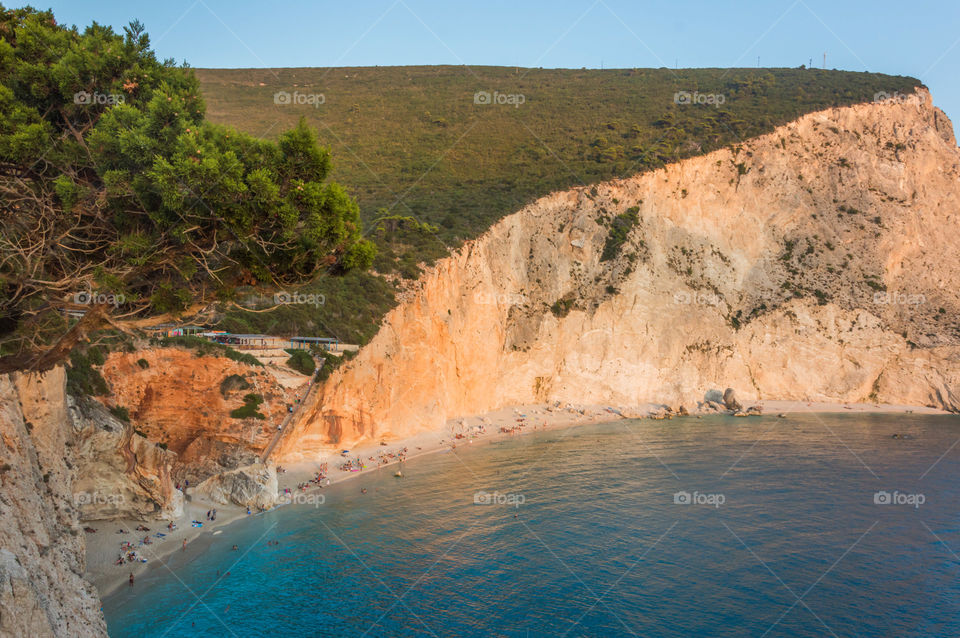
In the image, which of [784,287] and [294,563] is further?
[784,287]

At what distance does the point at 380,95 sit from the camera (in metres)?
82.3

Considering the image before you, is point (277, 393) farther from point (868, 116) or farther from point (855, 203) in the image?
point (868, 116)

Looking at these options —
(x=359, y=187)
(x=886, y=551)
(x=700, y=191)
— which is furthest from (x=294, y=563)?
(x=700, y=191)

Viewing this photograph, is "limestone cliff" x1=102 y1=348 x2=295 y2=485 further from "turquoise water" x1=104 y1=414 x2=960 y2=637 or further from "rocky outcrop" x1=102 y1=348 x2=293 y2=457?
"turquoise water" x1=104 y1=414 x2=960 y2=637

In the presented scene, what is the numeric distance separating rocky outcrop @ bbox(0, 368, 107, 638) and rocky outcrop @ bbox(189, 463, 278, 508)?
11454mm

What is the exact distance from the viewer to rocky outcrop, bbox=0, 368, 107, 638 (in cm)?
1013

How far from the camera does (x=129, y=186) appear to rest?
9.49m

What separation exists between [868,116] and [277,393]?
69.8 m

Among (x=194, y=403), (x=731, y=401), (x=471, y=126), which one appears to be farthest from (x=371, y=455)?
(x=471, y=126)

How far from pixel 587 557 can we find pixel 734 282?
43.9m

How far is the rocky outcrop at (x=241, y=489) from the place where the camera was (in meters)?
27.7

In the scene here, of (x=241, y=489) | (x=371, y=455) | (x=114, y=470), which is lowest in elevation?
(x=371, y=455)

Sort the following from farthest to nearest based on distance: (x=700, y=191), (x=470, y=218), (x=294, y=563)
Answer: (x=700, y=191)
(x=470, y=218)
(x=294, y=563)

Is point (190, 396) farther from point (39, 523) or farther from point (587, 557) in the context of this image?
Result: point (587, 557)
